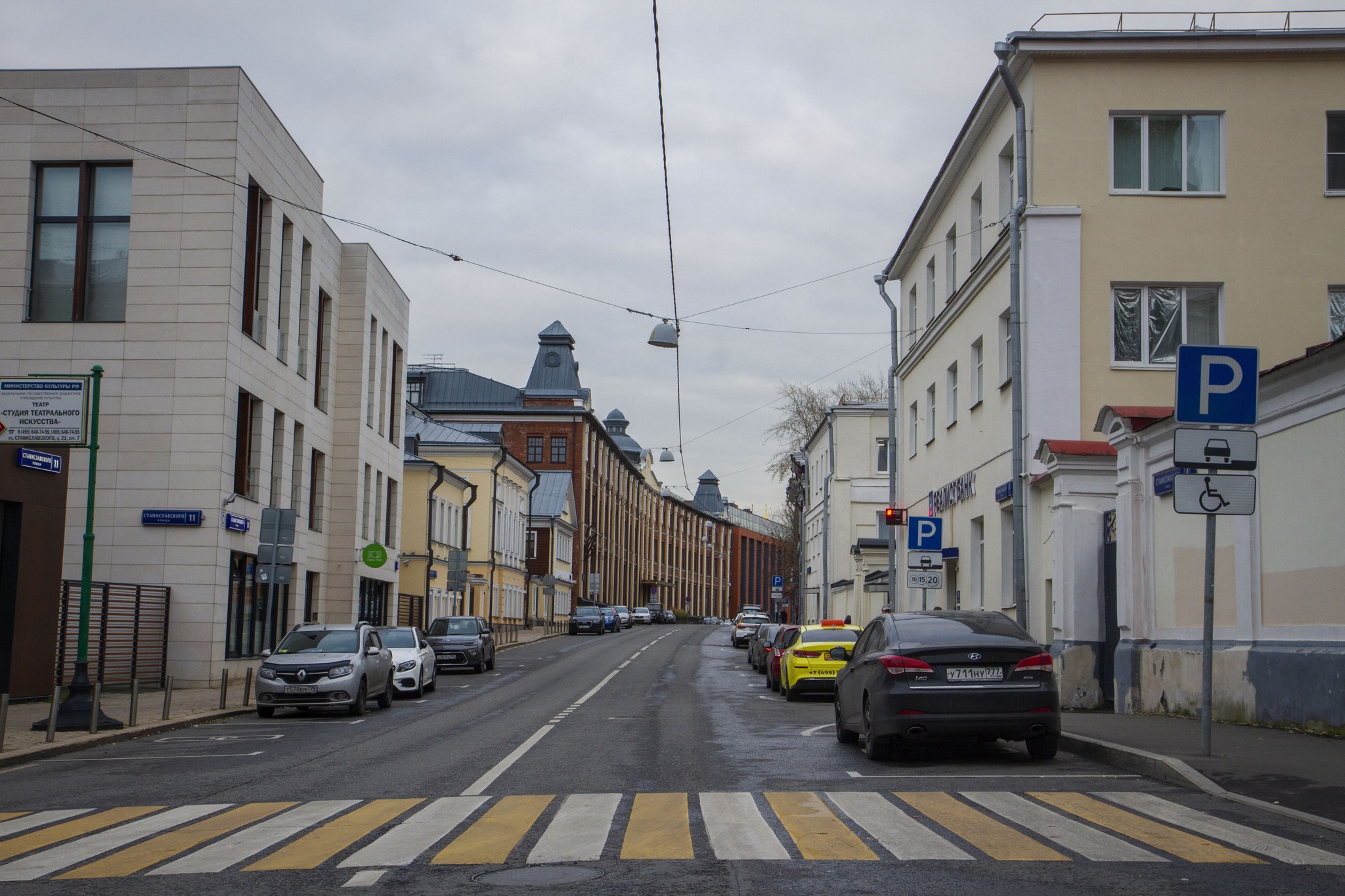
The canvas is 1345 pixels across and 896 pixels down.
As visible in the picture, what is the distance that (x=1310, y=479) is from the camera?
13531mm

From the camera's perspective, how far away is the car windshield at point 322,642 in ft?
72.3

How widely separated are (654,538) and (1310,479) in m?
127

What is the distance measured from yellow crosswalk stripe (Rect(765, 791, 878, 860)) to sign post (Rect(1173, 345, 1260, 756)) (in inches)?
147

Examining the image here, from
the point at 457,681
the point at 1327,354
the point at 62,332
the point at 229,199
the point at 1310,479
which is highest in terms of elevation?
Answer: the point at 229,199

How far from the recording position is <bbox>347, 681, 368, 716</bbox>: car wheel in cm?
2122

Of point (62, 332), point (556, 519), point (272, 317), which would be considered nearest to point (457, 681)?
point (272, 317)

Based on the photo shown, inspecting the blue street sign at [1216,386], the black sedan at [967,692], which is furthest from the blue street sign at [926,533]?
the blue street sign at [1216,386]

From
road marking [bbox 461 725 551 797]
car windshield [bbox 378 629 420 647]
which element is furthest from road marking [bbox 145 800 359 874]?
car windshield [bbox 378 629 420 647]

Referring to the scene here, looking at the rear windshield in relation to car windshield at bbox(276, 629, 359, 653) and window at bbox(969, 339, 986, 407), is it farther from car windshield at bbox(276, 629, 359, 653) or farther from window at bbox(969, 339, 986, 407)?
car windshield at bbox(276, 629, 359, 653)

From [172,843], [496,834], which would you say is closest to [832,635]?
[496,834]

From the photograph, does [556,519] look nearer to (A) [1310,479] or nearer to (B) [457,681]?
A: (B) [457,681]

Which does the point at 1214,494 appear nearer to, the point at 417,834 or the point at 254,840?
the point at 417,834

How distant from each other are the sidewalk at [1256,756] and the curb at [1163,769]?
8 centimetres

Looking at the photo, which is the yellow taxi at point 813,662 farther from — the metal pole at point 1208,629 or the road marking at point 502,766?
the metal pole at point 1208,629
